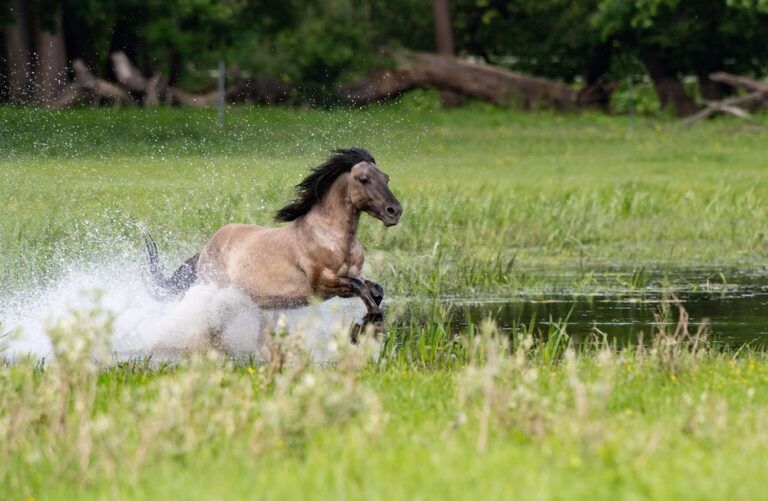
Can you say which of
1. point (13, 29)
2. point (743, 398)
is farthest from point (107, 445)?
point (13, 29)

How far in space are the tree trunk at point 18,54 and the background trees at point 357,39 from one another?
0.10 feet

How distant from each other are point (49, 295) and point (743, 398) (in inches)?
247

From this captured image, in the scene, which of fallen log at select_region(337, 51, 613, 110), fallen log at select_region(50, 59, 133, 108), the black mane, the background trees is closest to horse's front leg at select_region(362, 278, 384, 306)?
the black mane

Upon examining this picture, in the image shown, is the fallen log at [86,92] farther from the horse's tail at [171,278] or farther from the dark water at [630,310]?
the horse's tail at [171,278]

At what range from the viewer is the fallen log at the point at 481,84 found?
125 feet

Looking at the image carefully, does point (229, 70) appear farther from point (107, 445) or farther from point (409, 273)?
point (107, 445)

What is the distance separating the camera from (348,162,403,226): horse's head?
9.46 meters

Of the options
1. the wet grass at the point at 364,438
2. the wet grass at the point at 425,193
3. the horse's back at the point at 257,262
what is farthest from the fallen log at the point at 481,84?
the wet grass at the point at 364,438

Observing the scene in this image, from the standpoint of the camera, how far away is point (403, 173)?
889 inches

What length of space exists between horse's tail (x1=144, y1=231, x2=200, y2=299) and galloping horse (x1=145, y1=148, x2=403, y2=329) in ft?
2.11

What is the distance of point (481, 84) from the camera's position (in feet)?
128

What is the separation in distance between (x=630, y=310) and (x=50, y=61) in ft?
74.0

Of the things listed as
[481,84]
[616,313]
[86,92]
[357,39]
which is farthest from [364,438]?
[357,39]

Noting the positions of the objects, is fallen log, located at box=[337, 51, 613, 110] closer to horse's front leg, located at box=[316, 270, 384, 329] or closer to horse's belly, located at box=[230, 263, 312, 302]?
→ horse's belly, located at box=[230, 263, 312, 302]
